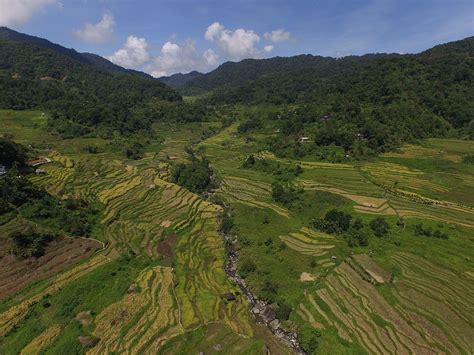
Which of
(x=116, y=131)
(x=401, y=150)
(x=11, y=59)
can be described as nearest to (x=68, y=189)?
(x=116, y=131)

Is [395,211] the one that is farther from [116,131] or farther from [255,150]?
[116,131]

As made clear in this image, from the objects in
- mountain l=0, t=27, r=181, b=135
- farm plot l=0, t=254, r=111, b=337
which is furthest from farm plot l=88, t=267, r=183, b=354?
mountain l=0, t=27, r=181, b=135

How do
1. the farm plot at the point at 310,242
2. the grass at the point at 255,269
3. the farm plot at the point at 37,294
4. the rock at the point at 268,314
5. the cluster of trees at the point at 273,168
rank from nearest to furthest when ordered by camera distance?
the grass at the point at 255,269 → the farm plot at the point at 37,294 → the rock at the point at 268,314 → the farm plot at the point at 310,242 → the cluster of trees at the point at 273,168

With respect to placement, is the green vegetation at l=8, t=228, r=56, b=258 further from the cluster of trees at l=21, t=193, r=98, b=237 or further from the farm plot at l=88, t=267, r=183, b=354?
the farm plot at l=88, t=267, r=183, b=354

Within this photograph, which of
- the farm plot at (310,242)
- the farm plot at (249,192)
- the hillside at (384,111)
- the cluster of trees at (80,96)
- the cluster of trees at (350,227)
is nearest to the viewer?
the farm plot at (310,242)

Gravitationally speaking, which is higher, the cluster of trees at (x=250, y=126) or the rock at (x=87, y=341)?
the cluster of trees at (x=250, y=126)

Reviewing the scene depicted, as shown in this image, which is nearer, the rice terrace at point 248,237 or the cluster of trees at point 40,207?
the rice terrace at point 248,237

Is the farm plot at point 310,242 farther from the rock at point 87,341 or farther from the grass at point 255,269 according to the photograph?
the rock at point 87,341

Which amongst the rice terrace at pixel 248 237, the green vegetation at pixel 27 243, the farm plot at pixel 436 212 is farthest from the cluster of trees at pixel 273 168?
the green vegetation at pixel 27 243
